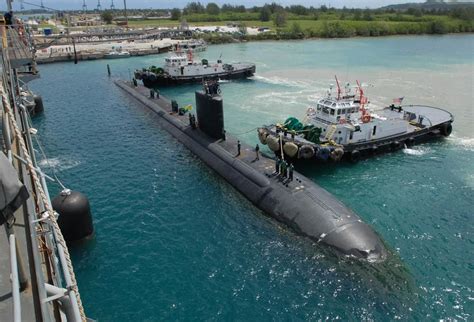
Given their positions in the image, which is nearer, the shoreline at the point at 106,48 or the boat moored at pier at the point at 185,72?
the boat moored at pier at the point at 185,72

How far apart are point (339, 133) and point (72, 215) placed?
19.0 meters

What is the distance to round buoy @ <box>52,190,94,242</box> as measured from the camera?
1819cm

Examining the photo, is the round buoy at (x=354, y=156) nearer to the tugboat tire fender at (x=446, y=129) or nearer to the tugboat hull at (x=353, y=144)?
the tugboat hull at (x=353, y=144)

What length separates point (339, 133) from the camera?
28.8 meters

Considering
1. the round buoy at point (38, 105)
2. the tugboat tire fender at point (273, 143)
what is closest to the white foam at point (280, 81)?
the tugboat tire fender at point (273, 143)

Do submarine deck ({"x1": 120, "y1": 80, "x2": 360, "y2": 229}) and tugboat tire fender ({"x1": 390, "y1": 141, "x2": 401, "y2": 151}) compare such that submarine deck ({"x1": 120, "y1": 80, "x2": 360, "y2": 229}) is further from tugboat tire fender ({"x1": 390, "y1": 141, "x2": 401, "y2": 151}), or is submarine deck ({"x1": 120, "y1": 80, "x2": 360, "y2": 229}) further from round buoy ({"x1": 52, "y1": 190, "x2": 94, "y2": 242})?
tugboat tire fender ({"x1": 390, "y1": 141, "x2": 401, "y2": 151})

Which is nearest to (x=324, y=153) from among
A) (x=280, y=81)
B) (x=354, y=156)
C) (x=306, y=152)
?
(x=306, y=152)

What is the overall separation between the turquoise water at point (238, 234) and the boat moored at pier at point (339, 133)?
111 cm

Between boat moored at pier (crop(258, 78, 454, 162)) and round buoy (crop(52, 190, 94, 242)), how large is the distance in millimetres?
13374

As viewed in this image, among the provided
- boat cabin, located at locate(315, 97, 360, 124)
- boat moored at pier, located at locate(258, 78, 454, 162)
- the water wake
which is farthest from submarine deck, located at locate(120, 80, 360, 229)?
the water wake

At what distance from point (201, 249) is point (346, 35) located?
125 metres

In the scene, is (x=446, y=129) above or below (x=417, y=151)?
above

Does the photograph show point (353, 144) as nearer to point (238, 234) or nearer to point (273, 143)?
point (273, 143)

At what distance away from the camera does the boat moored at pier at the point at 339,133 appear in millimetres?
27328
